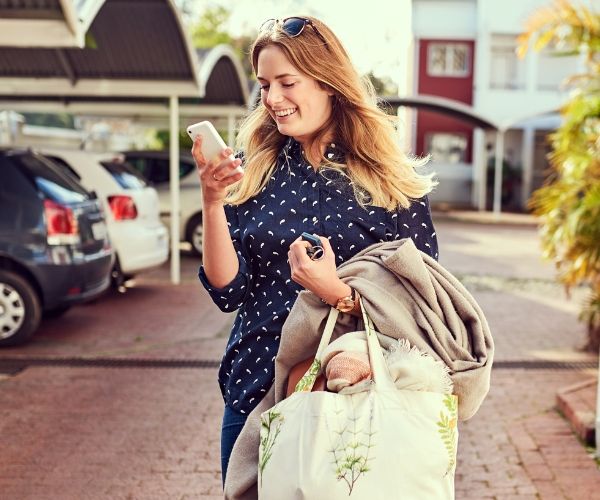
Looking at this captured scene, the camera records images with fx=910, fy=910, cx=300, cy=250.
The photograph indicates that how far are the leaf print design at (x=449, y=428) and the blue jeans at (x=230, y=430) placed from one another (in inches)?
26.0

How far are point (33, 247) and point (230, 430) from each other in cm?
586

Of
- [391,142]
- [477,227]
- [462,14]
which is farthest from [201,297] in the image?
[462,14]

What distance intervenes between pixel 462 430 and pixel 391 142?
145 inches

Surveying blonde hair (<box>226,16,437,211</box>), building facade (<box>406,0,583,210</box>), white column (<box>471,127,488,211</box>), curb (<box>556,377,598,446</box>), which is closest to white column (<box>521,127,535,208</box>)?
building facade (<box>406,0,583,210</box>)

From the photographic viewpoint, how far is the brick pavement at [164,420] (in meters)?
4.80

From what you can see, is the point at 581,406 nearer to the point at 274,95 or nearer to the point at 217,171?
the point at 274,95

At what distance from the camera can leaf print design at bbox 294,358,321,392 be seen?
6.78ft

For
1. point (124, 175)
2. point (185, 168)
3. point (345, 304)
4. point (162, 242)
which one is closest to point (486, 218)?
point (185, 168)

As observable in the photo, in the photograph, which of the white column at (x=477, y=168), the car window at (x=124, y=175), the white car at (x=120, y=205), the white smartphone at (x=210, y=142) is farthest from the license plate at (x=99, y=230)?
the white column at (x=477, y=168)

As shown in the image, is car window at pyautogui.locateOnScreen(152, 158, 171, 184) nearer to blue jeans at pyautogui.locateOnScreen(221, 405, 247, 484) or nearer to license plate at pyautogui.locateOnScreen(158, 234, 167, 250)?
license plate at pyautogui.locateOnScreen(158, 234, 167, 250)

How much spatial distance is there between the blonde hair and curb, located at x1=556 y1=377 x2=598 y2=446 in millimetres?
3399

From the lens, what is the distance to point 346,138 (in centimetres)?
255

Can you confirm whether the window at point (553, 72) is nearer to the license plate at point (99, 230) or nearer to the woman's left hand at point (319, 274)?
the license plate at point (99, 230)

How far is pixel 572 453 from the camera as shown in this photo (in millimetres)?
5285
